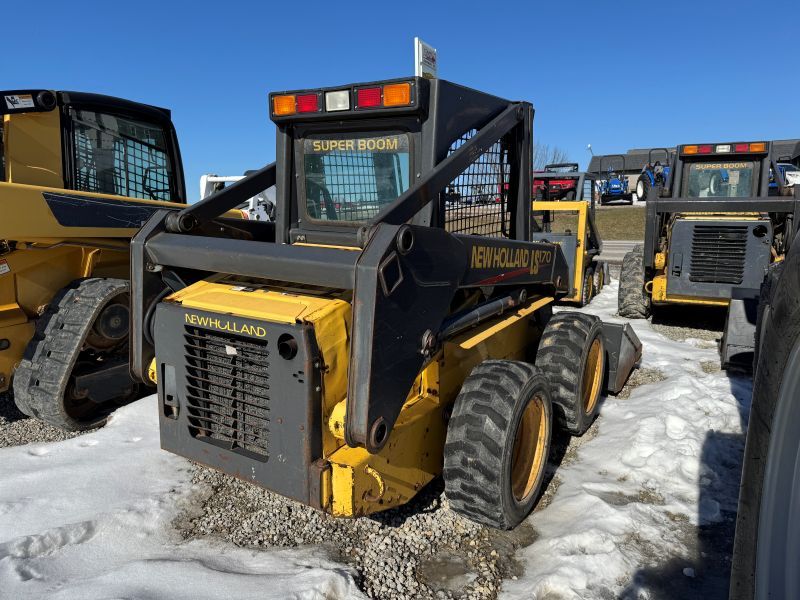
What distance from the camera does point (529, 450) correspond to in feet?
11.2

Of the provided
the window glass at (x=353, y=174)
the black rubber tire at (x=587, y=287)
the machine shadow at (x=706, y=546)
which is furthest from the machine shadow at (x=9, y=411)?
the black rubber tire at (x=587, y=287)

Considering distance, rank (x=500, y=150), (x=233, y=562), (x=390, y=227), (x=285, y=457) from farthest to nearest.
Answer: (x=500, y=150)
(x=233, y=562)
(x=285, y=457)
(x=390, y=227)

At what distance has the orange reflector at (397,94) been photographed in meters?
2.88

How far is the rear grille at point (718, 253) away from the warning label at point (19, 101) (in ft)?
23.6

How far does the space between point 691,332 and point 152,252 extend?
6844 mm

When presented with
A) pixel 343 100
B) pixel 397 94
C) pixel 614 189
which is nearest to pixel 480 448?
pixel 397 94

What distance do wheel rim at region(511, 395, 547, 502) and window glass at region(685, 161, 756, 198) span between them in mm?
6352

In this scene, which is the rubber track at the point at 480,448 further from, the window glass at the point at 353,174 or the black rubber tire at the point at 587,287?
the black rubber tire at the point at 587,287

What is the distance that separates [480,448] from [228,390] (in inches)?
49.9

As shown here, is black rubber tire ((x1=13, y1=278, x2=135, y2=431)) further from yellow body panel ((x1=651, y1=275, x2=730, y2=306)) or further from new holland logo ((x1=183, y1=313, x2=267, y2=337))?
yellow body panel ((x1=651, y1=275, x2=730, y2=306))

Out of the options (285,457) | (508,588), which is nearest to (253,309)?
(285,457)

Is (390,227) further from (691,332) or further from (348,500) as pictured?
(691,332)

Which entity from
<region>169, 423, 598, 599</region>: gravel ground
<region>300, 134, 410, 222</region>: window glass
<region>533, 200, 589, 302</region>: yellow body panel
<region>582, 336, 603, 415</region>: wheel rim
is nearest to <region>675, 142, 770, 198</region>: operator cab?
<region>533, 200, 589, 302</region>: yellow body panel

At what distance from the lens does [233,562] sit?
2793 millimetres
